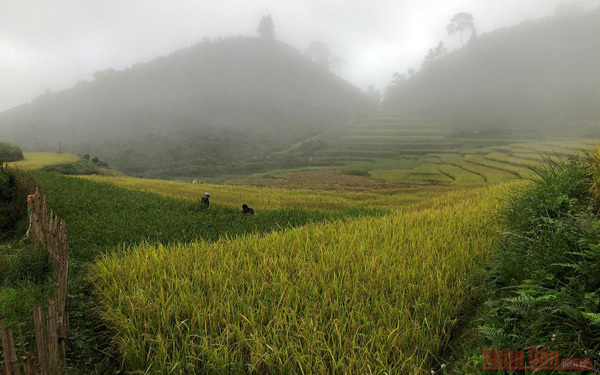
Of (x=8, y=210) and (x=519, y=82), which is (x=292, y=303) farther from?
(x=519, y=82)

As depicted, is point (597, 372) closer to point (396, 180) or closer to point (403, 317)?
point (403, 317)

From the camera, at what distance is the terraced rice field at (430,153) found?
90.6 ft

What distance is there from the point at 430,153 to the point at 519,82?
90.2 metres

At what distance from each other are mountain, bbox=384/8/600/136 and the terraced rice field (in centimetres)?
1918

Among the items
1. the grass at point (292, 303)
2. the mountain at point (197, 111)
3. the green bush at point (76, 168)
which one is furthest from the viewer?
the mountain at point (197, 111)

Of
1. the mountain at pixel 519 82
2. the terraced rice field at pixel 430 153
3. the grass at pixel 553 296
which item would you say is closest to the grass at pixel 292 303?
the grass at pixel 553 296

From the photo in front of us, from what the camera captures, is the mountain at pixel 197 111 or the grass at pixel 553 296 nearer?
the grass at pixel 553 296

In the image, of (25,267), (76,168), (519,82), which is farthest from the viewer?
(519,82)

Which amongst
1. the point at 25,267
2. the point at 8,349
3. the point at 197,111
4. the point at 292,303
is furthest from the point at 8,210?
the point at 197,111

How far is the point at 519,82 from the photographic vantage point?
342 ft

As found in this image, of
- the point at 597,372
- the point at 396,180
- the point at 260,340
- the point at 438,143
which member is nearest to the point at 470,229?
the point at 597,372

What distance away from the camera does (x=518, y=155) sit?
34375mm

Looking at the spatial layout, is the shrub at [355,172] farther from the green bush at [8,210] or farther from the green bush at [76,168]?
the green bush at [76,168]

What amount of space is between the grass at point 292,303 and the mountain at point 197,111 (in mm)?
52024
